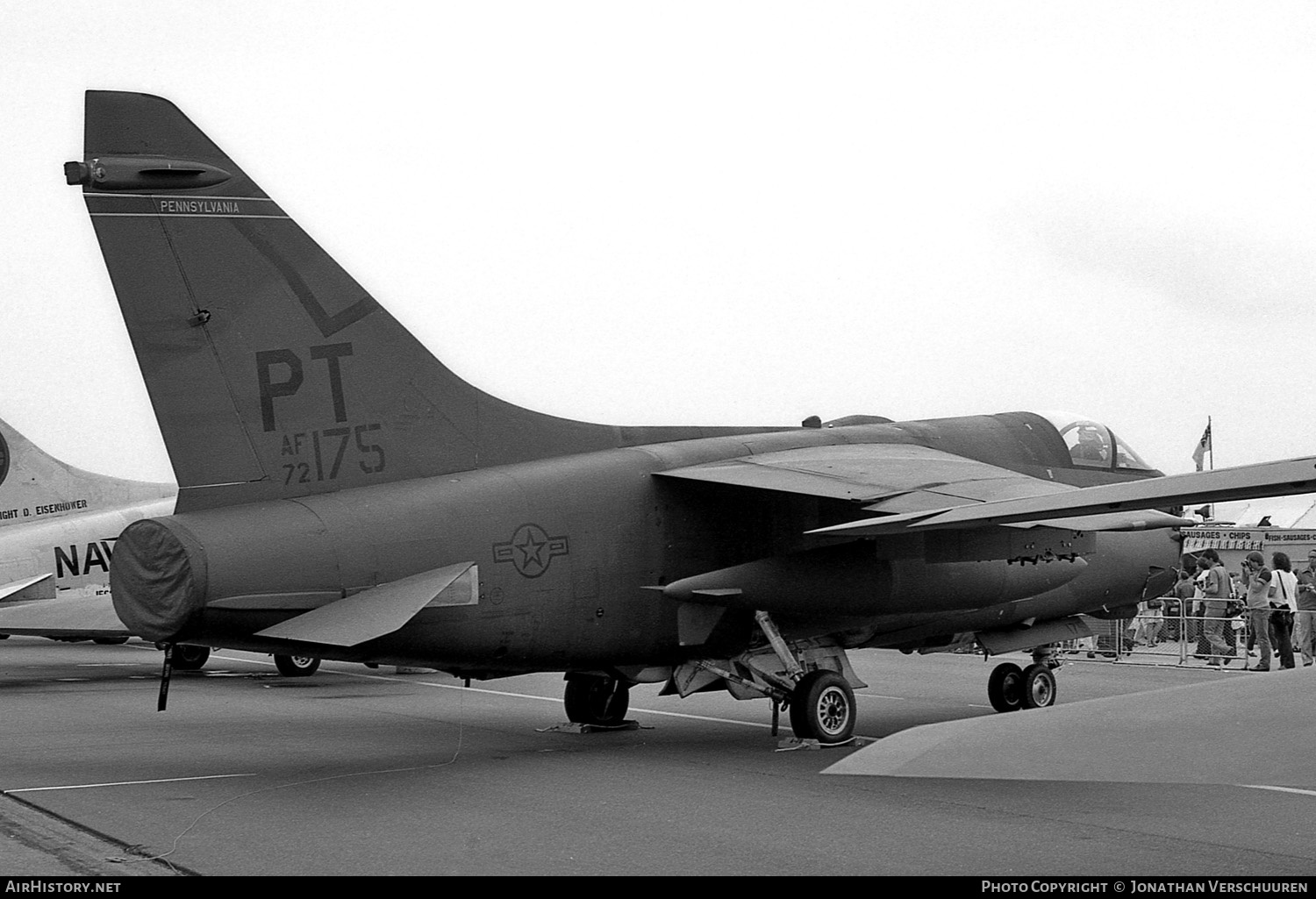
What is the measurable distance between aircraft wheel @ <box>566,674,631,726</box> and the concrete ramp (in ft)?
32.4

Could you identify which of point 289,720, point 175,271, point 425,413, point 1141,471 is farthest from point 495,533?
point 1141,471

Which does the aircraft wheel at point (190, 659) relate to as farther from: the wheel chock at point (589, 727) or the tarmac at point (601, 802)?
the wheel chock at point (589, 727)

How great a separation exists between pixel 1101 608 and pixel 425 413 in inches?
311

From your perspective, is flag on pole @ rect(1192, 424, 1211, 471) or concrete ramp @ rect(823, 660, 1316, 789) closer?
concrete ramp @ rect(823, 660, 1316, 789)

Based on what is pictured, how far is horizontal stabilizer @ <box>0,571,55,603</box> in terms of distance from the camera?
2252 cm

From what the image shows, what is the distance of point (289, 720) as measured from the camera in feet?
49.8

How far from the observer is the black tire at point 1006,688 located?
1476 centimetres

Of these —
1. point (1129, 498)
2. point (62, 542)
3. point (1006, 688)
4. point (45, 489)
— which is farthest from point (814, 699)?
point (45, 489)

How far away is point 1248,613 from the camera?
20.6 meters

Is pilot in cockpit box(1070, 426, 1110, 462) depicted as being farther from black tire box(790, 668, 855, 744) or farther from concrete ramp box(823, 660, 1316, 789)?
concrete ramp box(823, 660, 1316, 789)

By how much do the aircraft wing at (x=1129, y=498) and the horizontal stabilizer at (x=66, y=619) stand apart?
13509 millimetres

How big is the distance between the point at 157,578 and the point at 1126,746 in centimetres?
740

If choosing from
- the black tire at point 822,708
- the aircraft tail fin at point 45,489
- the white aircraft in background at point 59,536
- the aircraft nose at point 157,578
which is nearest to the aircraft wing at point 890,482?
the black tire at point 822,708

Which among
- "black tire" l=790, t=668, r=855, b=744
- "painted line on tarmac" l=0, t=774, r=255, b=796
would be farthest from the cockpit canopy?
"painted line on tarmac" l=0, t=774, r=255, b=796
